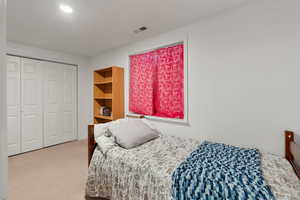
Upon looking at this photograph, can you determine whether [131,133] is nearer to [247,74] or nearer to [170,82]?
[170,82]

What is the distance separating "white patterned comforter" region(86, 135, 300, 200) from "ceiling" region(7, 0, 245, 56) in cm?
173

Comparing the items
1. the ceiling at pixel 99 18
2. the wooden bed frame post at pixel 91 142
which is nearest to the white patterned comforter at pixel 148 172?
the wooden bed frame post at pixel 91 142

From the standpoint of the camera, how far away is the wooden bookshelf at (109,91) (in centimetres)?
294

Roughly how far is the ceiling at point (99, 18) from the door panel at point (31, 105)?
1.97 feet

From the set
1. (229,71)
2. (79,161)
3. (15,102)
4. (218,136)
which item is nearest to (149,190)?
(218,136)

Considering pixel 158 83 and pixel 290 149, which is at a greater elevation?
pixel 158 83

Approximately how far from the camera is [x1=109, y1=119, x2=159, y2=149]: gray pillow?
5.89 ft

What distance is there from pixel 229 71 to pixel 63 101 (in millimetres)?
3730

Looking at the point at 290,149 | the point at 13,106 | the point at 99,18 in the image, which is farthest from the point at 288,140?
the point at 13,106

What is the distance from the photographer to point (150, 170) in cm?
131

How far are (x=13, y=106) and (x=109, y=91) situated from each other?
1921mm

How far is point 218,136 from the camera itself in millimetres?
1953

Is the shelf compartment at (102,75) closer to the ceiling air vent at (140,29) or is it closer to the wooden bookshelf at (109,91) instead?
the wooden bookshelf at (109,91)

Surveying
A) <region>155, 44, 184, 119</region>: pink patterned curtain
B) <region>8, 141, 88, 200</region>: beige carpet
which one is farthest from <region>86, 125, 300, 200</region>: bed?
<region>155, 44, 184, 119</region>: pink patterned curtain
